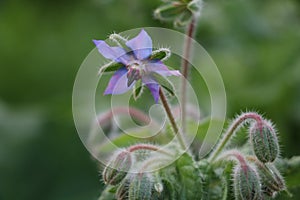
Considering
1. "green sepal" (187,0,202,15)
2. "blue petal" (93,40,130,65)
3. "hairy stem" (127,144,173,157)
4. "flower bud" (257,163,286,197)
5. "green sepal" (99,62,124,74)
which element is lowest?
"flower bud" (257,163,286,197)

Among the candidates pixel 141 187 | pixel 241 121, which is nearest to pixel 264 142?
pixel 241 121

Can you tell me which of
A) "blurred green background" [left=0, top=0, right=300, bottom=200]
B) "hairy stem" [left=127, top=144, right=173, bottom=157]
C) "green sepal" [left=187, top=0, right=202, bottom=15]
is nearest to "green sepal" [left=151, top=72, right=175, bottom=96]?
"hairy stem" [left=127, top=144, right=173, bottom=157]

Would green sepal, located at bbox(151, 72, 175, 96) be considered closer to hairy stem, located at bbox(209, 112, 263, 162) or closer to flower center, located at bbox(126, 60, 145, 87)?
flower center, located at bbox(126, 60, 145, 87)

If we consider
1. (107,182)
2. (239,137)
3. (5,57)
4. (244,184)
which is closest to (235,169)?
(244,184)

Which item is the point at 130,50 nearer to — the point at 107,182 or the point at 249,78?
the point at 107,182

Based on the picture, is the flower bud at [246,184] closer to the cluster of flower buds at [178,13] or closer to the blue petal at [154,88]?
the blue petal at [154,88]

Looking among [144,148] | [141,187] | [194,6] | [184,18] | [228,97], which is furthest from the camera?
[228,97]

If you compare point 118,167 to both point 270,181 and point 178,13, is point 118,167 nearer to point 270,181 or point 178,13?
point 270,181
